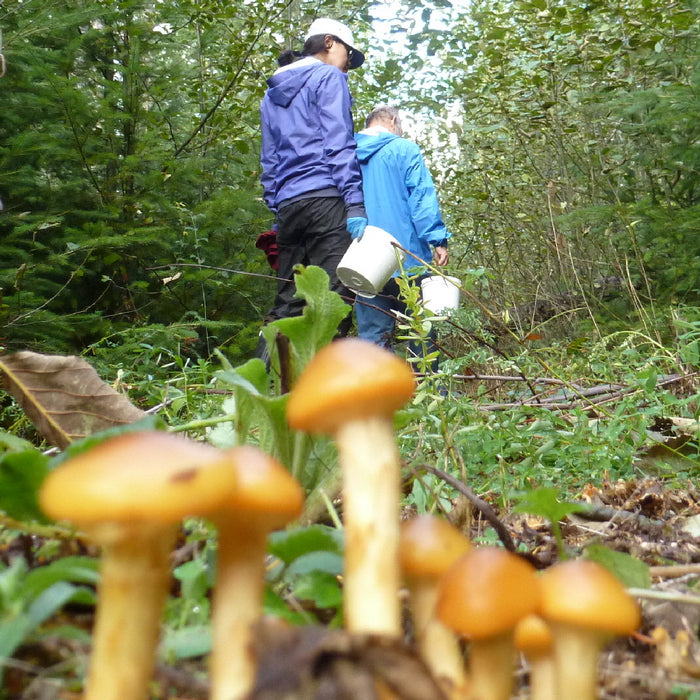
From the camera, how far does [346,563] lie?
28.7 inches

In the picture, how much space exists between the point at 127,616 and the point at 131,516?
141mm

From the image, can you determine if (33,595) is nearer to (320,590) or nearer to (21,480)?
(21,480)

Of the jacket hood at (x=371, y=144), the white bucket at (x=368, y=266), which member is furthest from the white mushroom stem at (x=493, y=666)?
the jacket hood at (x=371, y=144)

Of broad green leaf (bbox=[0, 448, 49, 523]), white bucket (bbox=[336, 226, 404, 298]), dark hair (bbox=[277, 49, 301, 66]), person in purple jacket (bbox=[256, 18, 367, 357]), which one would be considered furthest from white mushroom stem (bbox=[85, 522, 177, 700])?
dark hair (bbox=[277, 49, 301, 66])

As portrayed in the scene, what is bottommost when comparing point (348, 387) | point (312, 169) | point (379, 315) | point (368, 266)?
point (379, 315)

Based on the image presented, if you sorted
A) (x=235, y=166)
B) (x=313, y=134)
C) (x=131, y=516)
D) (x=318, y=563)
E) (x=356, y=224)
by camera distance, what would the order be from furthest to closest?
1. (x=235, y=166)
2. (x=313, y=134)
3. (x=356, y=224)
4. (x=318, y=563)
5. (x=131, y=516)

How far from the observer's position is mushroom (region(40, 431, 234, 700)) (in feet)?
1.84

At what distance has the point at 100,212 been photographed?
18.9ft

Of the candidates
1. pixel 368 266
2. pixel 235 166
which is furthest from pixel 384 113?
pixel 368 266

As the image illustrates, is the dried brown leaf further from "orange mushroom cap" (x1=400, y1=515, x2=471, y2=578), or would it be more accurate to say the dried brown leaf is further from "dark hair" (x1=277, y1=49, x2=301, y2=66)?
"dark hair" (x1=277, y1=49, x2=301, y2=66)

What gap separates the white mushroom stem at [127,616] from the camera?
0.62 meters

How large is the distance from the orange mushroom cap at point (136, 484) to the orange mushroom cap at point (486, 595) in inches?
10.9

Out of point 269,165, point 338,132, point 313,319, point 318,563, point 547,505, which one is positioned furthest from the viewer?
point 269,165

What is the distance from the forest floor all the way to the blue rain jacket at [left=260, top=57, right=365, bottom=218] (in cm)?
471
